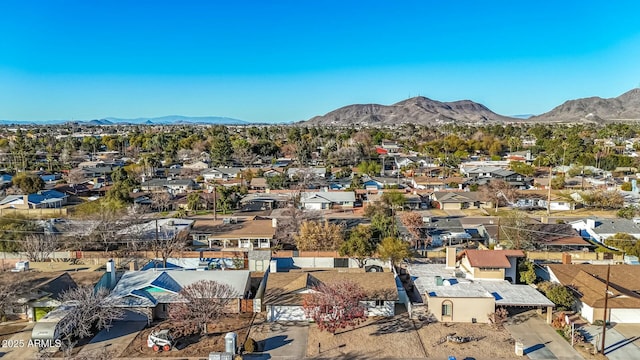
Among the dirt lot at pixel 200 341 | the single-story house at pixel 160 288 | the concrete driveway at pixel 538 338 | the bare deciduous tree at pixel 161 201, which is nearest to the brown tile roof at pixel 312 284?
the single-story house at pixel 160 288

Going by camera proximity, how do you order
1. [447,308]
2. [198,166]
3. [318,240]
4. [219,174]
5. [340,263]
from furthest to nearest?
1. [198,166]
2. [219,174]
3. [318,240]
4. [340,263]
5. [447,308]

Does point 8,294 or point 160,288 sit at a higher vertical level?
point 8,294

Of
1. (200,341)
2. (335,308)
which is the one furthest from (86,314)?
(335,308)

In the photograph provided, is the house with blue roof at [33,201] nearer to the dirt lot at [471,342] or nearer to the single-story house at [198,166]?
the single-story house at [198,166]

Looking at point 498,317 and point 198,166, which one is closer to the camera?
point 498,317

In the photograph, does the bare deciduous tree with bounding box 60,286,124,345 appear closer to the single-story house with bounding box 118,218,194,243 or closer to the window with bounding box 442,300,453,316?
the single-story house with bounding box 118,218,194,243

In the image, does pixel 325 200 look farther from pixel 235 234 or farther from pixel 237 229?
pixel 235 234

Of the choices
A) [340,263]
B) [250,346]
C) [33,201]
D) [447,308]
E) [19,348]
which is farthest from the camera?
[33,201]
